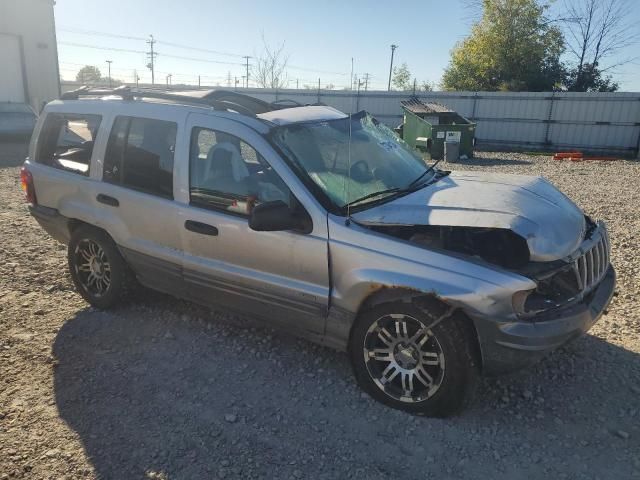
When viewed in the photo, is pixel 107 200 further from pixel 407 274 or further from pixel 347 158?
pixel 407 274

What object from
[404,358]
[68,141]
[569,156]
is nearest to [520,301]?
[404,358]

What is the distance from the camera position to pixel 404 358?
3.01 meters

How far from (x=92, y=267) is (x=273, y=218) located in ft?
7.50

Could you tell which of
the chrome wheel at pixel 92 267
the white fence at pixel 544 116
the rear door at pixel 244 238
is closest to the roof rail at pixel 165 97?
the rear door at pixel 244 238

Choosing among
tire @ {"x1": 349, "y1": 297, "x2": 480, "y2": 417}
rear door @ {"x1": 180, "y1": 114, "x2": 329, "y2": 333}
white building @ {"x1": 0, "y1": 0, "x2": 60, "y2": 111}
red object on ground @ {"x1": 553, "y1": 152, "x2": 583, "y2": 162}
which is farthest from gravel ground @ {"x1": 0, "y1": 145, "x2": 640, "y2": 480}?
white building @ {"x1": 0, "y1": 0, "x2": 60, "y2": 111}

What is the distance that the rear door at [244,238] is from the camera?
3160 millimetres

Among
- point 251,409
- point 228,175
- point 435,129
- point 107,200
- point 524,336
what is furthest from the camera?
point 435,129

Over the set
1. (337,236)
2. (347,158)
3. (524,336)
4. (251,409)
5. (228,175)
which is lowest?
(251,409)

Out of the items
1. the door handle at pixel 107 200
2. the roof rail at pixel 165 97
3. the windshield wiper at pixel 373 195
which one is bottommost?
the door handle at pixel 107 200

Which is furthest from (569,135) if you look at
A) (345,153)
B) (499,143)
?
(345,153)

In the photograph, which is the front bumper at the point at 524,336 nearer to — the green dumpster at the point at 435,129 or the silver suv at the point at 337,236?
the silver suv at the point at 337,236

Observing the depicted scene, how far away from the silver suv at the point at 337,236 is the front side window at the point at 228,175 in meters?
0.01

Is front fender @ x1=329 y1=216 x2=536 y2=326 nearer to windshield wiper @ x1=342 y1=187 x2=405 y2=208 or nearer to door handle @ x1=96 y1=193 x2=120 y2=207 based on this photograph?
windshield wiper @ x1=342 y1=187 x2=405 y2=208

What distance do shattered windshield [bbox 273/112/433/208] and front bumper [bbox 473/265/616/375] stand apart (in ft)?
3.90
